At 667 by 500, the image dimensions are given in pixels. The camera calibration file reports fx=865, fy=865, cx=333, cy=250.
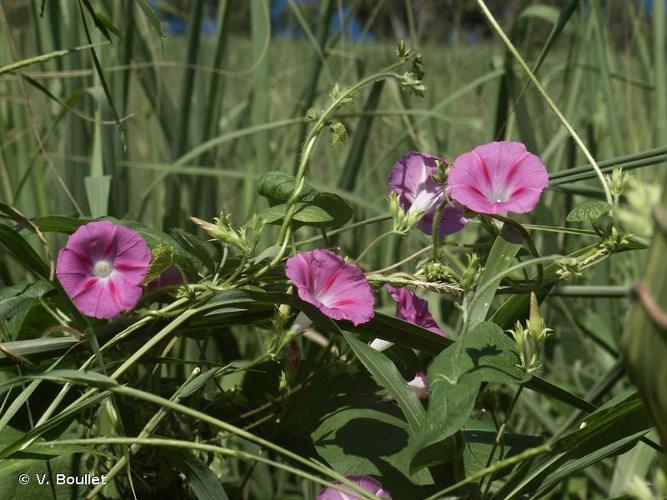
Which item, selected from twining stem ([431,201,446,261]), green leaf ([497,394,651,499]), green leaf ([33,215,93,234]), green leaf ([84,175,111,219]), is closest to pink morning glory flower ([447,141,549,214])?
twining stem ([431,201,446,261])

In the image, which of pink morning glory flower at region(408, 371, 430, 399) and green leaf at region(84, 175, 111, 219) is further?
green leaf at region(84, 175, 111, 219)

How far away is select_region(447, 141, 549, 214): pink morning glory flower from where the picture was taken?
1.70ft

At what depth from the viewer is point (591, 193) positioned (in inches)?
37.0

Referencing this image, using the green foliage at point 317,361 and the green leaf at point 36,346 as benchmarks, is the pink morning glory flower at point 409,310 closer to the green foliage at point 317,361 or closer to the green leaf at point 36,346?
the green foliage at point 317,361

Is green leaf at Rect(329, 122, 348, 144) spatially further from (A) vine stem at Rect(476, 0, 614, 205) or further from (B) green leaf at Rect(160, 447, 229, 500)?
(B) green leaf at Rect(160, 447, 229, 500)

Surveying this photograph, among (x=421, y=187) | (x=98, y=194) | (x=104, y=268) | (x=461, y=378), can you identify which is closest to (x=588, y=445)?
(x=461, y=378)

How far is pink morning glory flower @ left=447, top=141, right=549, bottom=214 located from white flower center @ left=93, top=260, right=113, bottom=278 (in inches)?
8.7

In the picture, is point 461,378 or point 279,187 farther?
point 279,187

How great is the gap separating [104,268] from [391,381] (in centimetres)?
20

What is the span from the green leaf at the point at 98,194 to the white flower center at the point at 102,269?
20 centimetres

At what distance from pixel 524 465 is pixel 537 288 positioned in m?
0.11

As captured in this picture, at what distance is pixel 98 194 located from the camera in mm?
775

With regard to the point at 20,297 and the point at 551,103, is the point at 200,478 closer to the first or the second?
the point at 20,297

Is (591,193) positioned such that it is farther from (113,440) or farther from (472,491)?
(113,440)
